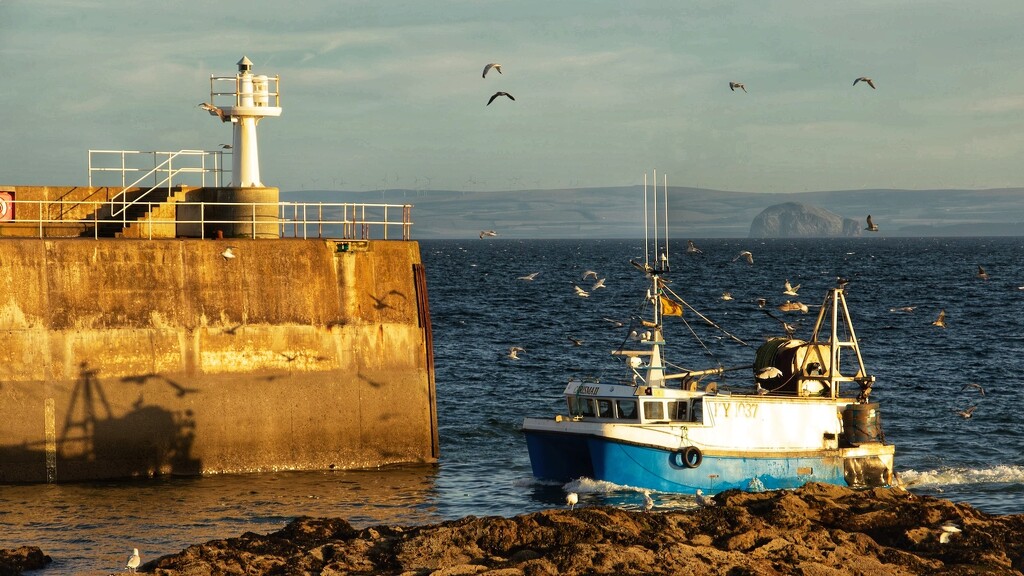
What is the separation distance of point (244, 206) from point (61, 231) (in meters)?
3.88

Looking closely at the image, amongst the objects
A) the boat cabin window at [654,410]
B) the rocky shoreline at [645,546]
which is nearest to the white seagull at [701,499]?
the boat cabin window at [654,410]

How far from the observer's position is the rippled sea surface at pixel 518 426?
71.4 ft

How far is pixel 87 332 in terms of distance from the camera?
2388 cm

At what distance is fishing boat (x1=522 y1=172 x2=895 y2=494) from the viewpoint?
82.4ft

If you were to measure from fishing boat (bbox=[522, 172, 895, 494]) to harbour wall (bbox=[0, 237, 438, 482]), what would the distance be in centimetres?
329

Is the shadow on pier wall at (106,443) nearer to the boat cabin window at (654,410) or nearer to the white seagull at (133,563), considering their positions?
the white seagull at (133,563)

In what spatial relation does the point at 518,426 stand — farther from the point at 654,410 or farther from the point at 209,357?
the point at 209,357

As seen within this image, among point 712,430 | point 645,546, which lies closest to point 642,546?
point 645,546

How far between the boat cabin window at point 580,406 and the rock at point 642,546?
224 inches

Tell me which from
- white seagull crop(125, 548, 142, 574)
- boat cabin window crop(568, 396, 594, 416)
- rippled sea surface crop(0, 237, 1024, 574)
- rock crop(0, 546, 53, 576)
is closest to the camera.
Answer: white seagull crop(125, 548, 142, 574)

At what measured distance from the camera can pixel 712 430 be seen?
25.4 m

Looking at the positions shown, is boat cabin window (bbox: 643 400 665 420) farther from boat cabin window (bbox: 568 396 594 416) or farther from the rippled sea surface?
the rippled sea surface

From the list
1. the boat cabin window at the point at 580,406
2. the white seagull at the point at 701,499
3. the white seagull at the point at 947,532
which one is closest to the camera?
the white seagull at the point at 947,532

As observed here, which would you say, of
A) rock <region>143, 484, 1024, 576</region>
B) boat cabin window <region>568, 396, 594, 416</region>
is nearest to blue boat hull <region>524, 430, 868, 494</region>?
boat cabin window <region>568, 396, 594, 416</region>
